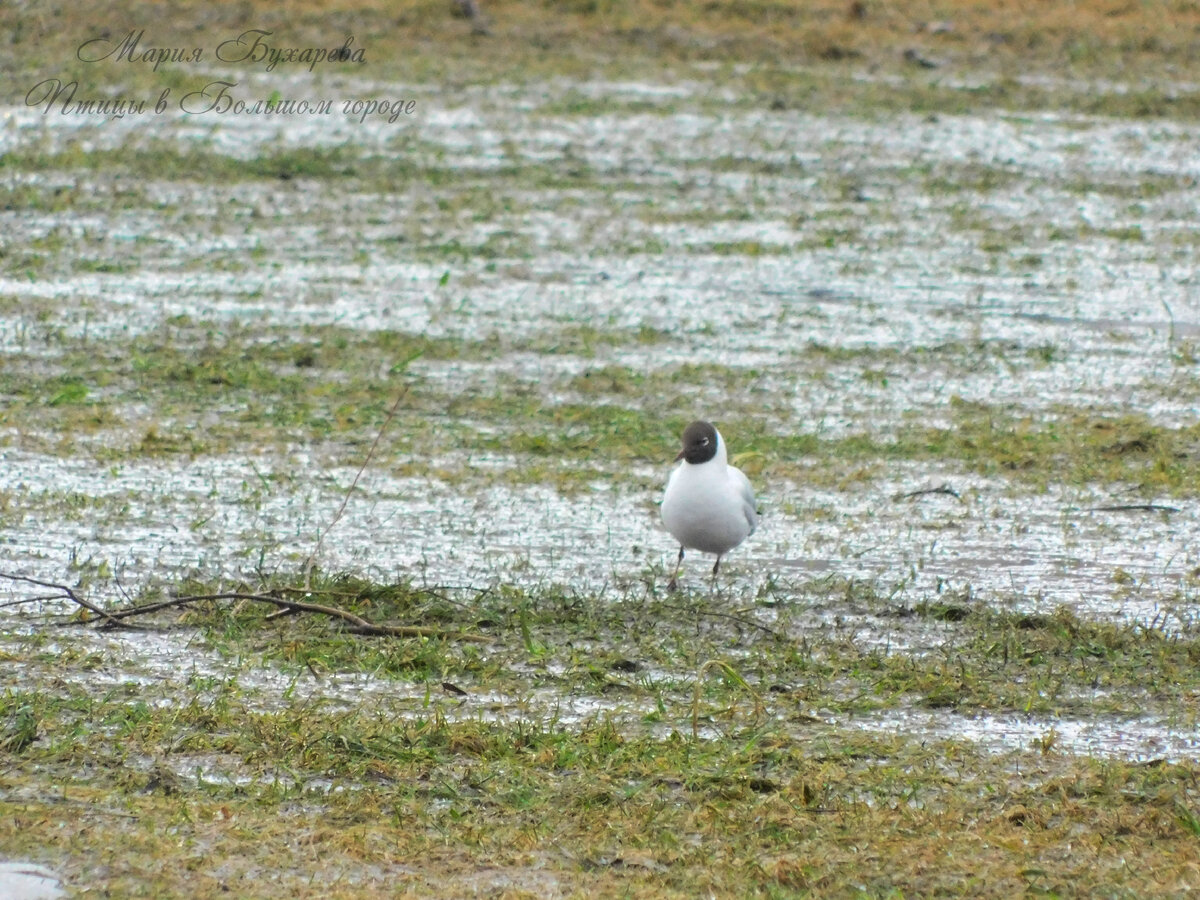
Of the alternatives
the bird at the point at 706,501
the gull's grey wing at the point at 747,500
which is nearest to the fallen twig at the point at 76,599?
the bird at the point at 706,501

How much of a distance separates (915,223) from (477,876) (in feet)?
39.2

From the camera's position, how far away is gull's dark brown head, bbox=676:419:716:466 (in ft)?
24.7

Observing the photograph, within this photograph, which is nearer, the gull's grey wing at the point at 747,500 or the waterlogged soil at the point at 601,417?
the waterlogged soil at the point at 601,417

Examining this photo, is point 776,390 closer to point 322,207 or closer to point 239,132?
point 322,207

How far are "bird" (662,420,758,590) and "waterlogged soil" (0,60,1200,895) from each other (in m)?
0.21

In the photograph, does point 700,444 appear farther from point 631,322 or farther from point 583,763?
point 631,322

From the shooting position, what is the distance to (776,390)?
34.8 feet

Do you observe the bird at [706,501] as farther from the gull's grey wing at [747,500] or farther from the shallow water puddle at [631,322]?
the shallow water puddle at [631,322]

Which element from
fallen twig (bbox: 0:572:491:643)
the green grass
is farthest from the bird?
fallen twig (bbox: 0:572:491:643)

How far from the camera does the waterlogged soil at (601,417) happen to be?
6.28 m

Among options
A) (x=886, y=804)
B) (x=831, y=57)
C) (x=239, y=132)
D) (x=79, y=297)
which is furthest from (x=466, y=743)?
(x=831, y=57)

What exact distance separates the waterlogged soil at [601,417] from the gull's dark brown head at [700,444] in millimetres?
488

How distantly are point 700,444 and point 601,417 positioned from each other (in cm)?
236

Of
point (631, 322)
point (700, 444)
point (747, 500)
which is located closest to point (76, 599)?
point (700, 444)
